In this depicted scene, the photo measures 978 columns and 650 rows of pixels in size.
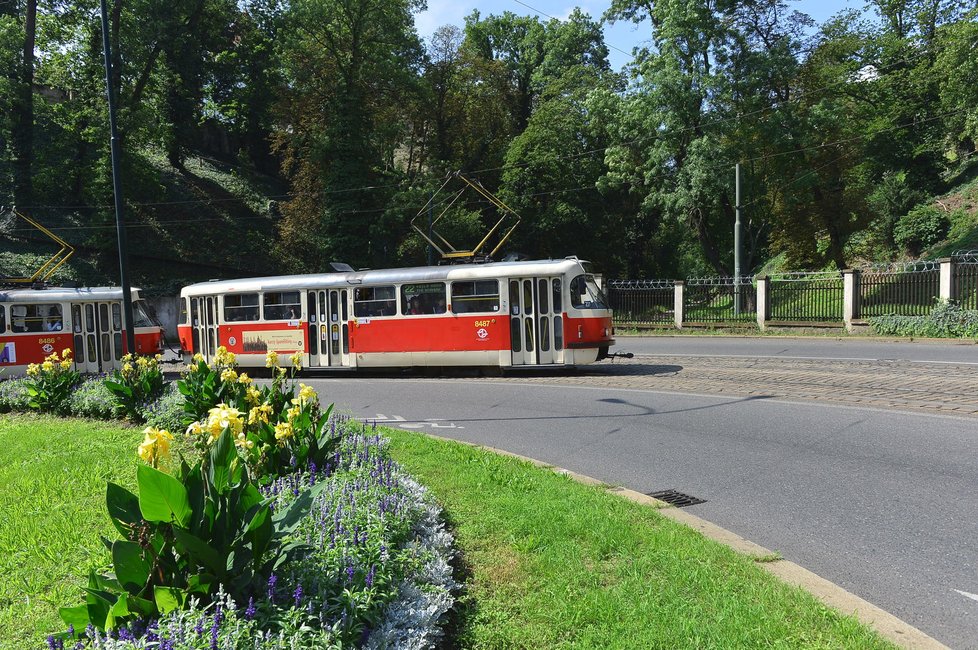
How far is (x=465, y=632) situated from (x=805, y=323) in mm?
28083

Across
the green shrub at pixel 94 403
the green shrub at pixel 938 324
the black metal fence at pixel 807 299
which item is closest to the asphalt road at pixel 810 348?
the green shrub at pixel 938 324

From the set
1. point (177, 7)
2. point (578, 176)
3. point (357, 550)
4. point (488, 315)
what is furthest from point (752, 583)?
point (177, 7)

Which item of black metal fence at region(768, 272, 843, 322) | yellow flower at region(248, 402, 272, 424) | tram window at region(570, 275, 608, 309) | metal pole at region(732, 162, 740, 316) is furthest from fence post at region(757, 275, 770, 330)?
yellow flower at region(248, 402, 272, 424)

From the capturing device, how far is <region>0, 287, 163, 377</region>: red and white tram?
64.3 ft

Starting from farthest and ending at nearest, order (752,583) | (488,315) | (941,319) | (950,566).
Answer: (941,319) < (488,315) < (950,566) < (752,583)

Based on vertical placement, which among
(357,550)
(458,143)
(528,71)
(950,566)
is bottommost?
(950,566)

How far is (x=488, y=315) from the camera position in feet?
55.9

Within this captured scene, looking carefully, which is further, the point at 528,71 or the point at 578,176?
the point at 528,71

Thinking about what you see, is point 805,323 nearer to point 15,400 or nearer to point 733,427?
point 733,427

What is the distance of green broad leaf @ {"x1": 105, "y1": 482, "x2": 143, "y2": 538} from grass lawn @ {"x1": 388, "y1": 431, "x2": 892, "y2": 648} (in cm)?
183

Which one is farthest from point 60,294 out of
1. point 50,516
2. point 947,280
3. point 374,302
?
point 947,280

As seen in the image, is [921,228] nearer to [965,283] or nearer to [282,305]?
[965,283]

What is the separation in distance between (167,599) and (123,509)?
21.0 inches

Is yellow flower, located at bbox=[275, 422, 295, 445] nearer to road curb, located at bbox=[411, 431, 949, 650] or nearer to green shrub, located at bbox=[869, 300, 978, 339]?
road curb, located at bbox=[411, 431, 949, 650]
